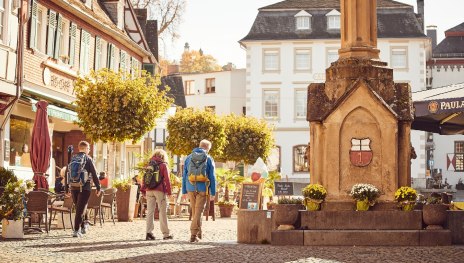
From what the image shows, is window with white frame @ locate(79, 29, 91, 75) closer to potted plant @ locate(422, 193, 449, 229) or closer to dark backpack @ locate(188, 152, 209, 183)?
dark backpack @ locate(188, 152, 209, 183)

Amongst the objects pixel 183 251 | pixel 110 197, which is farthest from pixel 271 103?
pixel 183 251

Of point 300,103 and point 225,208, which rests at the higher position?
point 300,103

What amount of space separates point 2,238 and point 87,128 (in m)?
9.39

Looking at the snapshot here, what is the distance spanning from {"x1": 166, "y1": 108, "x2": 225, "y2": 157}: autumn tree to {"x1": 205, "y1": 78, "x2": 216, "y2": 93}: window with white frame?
27.7 m

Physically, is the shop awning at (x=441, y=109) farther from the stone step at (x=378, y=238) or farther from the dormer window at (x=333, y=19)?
the dormer window at (x=333, y=19)

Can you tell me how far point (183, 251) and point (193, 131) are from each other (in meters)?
22.9

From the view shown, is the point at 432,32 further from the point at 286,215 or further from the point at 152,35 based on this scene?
the point at 286,215

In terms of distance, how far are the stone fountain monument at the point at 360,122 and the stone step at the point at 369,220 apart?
31.2 inches

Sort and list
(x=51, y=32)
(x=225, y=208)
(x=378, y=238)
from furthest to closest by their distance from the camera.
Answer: (x=51, y=32)
(x=225, y=208)
(x=378, y=238)

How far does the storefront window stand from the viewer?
24.6m

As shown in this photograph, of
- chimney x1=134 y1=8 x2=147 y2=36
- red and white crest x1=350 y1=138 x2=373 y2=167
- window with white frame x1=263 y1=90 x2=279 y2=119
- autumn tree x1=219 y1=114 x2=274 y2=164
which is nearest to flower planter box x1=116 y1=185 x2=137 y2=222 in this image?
red and white crest x1=350 y1=138 x2=373 y2=167

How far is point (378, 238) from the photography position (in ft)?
46.1

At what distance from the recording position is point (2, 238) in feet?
50.5

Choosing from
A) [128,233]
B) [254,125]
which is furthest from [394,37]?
[128,233]
